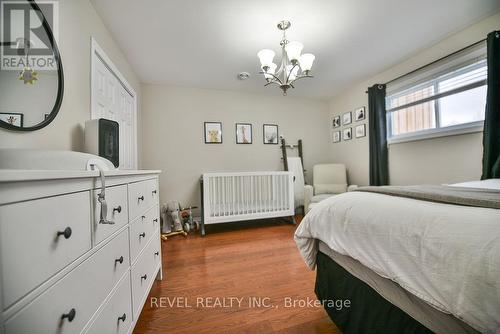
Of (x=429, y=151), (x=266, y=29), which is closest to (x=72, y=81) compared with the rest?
(x=266, y=29)

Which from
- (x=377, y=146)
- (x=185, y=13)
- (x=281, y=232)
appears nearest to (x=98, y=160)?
(x=185, y=13)

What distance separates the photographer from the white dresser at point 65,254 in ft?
1.17

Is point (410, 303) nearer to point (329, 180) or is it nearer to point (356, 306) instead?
point (356, 306)

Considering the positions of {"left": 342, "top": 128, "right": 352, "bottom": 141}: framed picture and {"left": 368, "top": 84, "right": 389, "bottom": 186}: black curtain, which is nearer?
{"left": 368, "top": 84, "right": 389, "bottom": 186}: black curtain

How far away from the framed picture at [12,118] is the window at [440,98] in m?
3.47

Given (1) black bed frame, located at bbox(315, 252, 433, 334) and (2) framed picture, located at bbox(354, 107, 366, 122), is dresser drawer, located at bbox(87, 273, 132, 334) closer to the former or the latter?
(1) black bed frame, located at bbox(315, 252, 433, 334)

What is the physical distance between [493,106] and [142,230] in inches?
119

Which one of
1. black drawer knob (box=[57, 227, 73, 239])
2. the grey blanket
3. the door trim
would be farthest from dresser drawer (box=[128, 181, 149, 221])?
the grey blanket

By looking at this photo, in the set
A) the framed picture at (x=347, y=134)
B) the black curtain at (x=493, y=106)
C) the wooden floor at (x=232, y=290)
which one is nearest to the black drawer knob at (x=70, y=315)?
the wooden floor at (x=232, y=290)

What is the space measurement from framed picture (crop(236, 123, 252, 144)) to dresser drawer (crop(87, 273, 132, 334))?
264 cm

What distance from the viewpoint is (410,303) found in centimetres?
63

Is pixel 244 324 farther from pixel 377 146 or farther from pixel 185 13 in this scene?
pixel 377 146

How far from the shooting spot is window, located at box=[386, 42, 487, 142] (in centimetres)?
187

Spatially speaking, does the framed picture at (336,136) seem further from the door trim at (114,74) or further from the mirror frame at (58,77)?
the mirror frame at (58,77)
